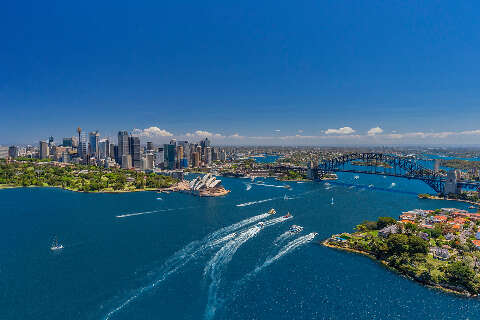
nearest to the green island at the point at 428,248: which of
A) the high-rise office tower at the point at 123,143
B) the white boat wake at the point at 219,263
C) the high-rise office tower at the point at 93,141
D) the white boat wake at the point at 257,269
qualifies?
the white boat wake at the point at 257,269

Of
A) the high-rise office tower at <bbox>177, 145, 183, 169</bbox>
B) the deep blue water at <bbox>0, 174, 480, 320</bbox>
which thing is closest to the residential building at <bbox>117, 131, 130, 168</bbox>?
the high-rise office tower at <bbox>177, 145, 183, 169</bbox>

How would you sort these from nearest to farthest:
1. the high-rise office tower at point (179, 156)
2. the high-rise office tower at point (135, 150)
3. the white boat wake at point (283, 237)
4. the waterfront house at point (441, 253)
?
the waterfront house at point (441, 253) → the white boat wake at point (283, 237) → the high-rise office tower at point (179, 156) → the high-rise office tower at point (135, 150)

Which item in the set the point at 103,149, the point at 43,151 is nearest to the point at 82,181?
the point at 103,149

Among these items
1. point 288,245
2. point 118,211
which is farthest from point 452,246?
point 118,211

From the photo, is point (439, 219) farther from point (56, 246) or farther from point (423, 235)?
point (56, 246)

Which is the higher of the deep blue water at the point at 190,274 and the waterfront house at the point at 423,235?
the waterfront house at the point at 423,235

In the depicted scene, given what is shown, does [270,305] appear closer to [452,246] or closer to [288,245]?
[288,245]

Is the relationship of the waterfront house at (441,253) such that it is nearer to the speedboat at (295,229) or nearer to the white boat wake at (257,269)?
the white boat wake at (257,269)
